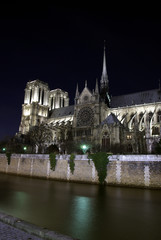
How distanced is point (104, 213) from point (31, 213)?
3801mm

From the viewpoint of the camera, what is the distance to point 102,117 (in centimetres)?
4281

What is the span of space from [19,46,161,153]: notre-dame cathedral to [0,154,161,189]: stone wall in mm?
11310

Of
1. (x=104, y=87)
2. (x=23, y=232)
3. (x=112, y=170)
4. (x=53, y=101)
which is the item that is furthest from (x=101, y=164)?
(x=53, y=101)

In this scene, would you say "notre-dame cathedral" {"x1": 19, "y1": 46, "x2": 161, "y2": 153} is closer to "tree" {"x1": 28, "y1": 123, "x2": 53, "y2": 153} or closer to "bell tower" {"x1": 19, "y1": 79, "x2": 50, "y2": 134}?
"bell tower" {"x1": 19, "y1": 79, "x2": 50, "y2": 134}

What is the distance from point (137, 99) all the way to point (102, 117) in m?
10.8

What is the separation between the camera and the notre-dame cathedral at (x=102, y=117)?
33.7 m

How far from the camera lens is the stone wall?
1683 cm

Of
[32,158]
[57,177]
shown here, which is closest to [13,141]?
[32,158]

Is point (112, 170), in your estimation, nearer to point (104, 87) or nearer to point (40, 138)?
point (40, 138)

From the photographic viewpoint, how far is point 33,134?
42250 mm

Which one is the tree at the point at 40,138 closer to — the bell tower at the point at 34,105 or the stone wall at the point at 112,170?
the bell tower at the point at 34,105

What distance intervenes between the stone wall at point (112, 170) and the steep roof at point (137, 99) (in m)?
28.6

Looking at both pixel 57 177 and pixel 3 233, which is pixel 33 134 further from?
pixel 3 233

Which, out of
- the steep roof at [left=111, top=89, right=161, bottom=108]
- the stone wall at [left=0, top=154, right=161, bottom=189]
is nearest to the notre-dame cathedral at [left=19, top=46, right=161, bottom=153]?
the steep roof at [left=111, top=89, right=161, bottom=108]
